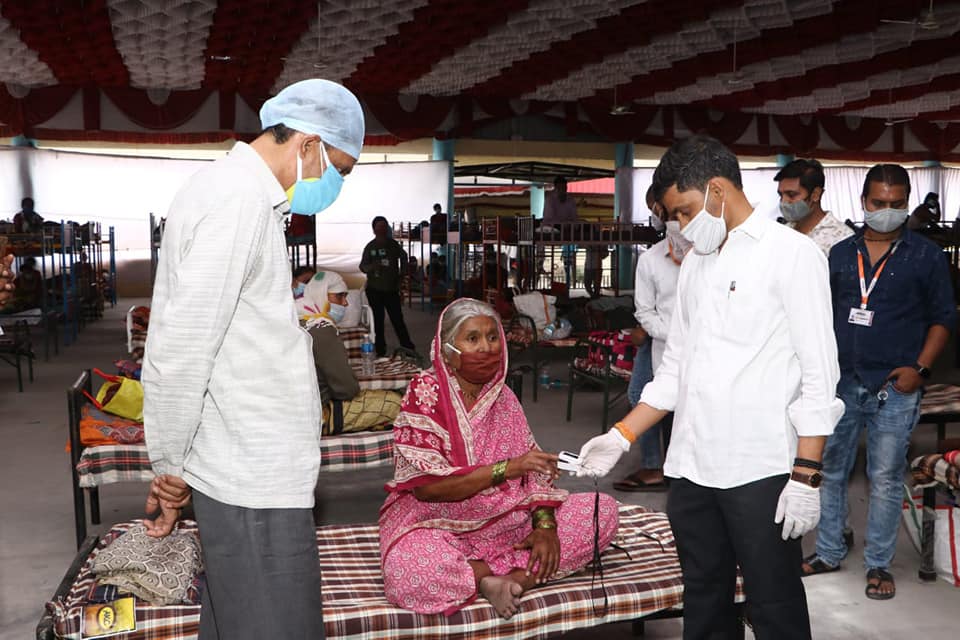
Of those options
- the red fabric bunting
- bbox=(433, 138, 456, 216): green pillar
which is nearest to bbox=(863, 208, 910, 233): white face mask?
the red fabric bunting

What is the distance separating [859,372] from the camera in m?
3.59

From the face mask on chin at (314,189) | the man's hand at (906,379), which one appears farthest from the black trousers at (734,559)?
the man's hand at (906,379)

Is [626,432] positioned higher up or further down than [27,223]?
further down

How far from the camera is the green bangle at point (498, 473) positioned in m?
2.81

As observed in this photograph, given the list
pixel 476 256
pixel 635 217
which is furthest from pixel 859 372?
pixel 635 217

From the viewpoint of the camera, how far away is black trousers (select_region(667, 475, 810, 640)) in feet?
7.26

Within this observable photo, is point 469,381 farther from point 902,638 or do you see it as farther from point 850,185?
point 850,185

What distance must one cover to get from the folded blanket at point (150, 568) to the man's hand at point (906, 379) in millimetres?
2698

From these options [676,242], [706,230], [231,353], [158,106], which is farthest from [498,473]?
[158,106]

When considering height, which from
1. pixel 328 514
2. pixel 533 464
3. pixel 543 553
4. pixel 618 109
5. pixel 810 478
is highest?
pixel 618 109

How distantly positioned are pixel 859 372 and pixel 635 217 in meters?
16.7

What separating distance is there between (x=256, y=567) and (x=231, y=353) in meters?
0.43

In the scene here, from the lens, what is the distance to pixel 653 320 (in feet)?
16.1

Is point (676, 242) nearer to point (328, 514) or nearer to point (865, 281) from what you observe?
point (865, 281)
